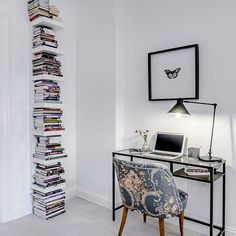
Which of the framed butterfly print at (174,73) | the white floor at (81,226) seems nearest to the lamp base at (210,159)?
the framed butterfly print at (174,73)

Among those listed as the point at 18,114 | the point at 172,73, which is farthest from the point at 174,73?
the point at 18,114

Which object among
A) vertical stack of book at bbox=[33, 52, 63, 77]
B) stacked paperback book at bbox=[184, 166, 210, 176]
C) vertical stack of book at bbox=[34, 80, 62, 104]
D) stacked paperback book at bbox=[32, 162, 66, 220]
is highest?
vertical stack of book at bbox=[33, 52, 63, 77]

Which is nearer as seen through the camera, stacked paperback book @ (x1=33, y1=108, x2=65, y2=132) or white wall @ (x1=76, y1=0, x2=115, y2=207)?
stacked paperback book @ (x1=33, y1=108, x2=65, y2=132)

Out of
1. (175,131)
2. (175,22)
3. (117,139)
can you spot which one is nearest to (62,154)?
(117,139)

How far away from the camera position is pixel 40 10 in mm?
2541

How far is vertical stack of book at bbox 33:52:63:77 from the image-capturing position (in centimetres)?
258

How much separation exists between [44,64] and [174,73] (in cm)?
141

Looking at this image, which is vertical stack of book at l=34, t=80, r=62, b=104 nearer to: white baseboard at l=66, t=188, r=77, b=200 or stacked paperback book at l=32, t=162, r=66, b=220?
stacked paperback book at l=32, t=162, r=66, b=220

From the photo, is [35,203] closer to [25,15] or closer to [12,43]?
[12,43]

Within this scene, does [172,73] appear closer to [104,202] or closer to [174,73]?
[174,73]

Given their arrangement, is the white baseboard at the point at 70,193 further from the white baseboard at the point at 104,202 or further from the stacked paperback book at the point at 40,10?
the stacked paperback book at the point at 40,10

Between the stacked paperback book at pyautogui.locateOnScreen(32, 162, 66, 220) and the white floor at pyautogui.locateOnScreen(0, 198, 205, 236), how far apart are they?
80mm

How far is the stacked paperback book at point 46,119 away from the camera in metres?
2.56

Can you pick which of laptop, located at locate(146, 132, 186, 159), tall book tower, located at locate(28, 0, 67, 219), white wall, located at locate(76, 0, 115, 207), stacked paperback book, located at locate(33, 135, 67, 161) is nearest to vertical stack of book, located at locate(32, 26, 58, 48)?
tall book tower, located at locate(28, 0, 67, 219)
